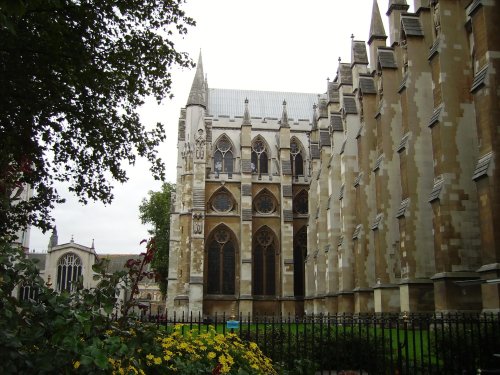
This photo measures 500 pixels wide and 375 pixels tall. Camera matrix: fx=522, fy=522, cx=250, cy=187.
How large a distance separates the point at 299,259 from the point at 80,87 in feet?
104

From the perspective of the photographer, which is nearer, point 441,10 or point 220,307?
point 441,10

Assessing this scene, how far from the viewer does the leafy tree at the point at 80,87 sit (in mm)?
9906

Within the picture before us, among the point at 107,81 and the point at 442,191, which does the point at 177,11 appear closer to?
the point at 107,81

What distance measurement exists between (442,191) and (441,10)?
21.1 feet

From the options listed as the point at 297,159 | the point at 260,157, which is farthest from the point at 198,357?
the point at 297,159

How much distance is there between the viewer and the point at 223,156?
144ft

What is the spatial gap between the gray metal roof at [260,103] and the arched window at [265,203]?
8577 mm

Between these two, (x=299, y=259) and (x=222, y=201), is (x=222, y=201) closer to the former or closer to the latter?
(x=222, y=201)

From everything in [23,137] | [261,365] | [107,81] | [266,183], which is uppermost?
[266,183]

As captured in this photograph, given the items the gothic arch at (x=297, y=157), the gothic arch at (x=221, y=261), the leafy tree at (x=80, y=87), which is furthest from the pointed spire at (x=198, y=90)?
the leafy tree at (x=80, y=87)

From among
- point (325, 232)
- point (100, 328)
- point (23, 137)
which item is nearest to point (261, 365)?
point (100, 328)

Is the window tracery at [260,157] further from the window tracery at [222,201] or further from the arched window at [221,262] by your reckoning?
the arched window at [221,262]

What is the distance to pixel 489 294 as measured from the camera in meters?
13.8

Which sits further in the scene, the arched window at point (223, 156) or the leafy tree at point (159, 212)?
the leafy tree at point (159, 212)
